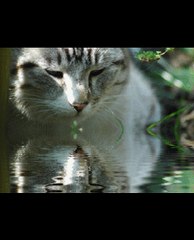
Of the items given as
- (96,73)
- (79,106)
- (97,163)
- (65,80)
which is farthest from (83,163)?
(96,73)

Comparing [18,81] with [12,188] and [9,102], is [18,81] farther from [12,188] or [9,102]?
[12,188]

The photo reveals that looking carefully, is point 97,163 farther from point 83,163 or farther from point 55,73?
point 55,73

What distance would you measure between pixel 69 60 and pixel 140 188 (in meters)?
1.15

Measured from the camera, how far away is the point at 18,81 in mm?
2990

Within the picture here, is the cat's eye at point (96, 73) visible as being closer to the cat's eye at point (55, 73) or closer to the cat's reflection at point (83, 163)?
the cat's eye at point (55, 73)

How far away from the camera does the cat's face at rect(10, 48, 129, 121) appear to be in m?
2.81

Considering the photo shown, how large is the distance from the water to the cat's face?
0.52 ft

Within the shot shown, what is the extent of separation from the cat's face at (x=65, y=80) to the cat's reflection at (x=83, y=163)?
0.18 metres

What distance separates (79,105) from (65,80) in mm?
171

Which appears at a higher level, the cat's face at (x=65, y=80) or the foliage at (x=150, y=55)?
the foliage at (x=150, y=55)

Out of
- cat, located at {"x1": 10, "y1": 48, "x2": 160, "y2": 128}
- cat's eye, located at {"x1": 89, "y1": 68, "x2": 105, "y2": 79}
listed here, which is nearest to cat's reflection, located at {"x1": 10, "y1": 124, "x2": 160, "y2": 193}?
cat, located at {"x1": 10, "y1": 48, "x2": 160, "y2": 128}

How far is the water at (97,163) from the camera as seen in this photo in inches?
77.1

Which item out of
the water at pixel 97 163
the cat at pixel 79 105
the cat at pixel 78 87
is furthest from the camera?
the cat at pixel 78 87

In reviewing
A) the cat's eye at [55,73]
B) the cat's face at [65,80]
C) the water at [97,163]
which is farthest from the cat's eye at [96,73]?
the water at [97,163]
